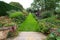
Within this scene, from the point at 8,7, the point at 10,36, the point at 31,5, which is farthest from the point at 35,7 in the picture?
the point at 10,36

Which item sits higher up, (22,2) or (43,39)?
(22,2)

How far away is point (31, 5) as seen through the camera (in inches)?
1117

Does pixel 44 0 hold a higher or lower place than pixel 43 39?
higher

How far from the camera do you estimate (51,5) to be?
75.3ft

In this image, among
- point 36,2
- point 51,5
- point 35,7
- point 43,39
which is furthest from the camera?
point 35,7

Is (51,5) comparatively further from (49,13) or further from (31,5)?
(31,5)

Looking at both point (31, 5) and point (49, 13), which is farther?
point (31, 5)

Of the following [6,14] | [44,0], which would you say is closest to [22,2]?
[44,0]

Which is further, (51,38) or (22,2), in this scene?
(22,2)

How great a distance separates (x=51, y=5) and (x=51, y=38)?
1478cm

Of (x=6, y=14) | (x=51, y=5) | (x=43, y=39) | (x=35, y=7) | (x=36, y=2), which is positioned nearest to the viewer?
(x=43, y=39)

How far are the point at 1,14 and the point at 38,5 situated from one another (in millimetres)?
8551

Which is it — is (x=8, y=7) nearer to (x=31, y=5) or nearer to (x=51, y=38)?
(x=31, y=5)

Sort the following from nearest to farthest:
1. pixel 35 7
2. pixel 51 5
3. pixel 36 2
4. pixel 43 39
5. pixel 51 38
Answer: pixel 51 38, pixel 43 39, pixel 51 5, pixel 36 2, pixel 35 7
